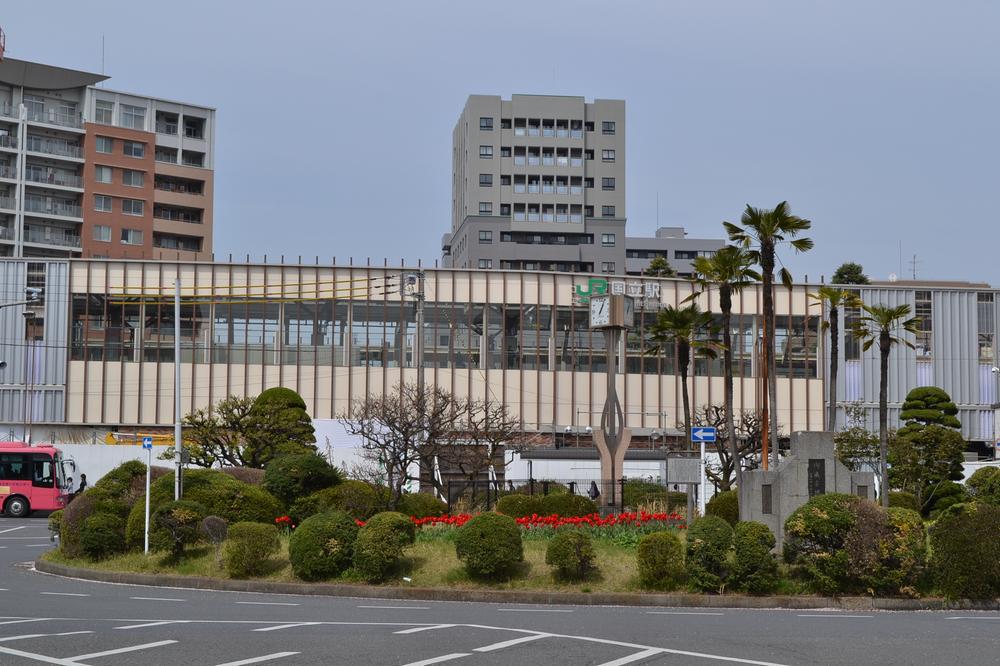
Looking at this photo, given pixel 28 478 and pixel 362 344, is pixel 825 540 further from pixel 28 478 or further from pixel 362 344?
pixel 362 344

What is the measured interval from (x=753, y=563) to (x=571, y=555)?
3098 mm

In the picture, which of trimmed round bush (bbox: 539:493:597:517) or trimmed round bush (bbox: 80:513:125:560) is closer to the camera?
trimmed round bush (bbox: 80:513:125:560)

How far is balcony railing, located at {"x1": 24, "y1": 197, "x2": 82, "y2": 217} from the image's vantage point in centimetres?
8850

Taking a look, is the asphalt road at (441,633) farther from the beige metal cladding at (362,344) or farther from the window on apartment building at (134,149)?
the window on apartment building at (134,149)

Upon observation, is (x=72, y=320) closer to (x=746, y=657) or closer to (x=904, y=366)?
(x=904, y=366)

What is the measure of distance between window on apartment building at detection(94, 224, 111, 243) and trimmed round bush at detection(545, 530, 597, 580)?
7700cm

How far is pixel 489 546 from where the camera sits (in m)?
20.8

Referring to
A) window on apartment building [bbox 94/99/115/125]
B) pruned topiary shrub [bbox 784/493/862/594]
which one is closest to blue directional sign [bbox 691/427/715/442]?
pruned topiary shrub [bbox 784/493/862/594]

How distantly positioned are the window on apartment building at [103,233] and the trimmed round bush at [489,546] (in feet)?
250

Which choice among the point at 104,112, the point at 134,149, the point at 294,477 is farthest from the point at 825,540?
the point at 104,112

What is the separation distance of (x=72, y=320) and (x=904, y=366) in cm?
4851

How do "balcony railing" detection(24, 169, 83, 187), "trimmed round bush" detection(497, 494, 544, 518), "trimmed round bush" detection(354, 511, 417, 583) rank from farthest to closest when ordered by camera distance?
"balcony railing" detection(24, 169, 83, 187), "trimmed round bush" detection(497, 494, 544, 518), "trimmed round bush" detection(354, 511, 417, 583)

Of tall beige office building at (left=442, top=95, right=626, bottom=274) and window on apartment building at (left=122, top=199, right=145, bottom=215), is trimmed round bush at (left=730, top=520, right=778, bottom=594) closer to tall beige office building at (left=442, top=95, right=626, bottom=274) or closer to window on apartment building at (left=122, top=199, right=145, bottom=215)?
window on apartment building at (left=122, top=199, right=145, bottom=215)

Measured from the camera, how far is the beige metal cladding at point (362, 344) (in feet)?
219
